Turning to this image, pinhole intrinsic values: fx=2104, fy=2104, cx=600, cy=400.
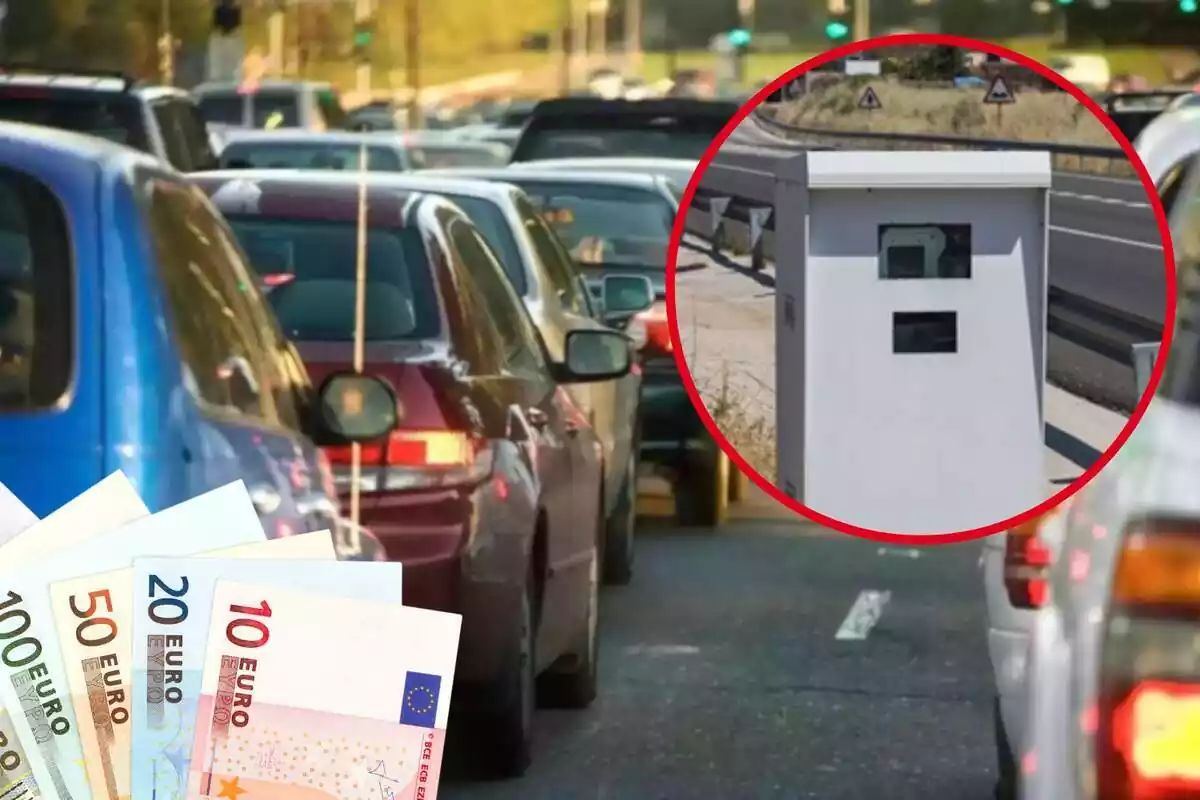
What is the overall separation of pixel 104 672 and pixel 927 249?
123 centimetres

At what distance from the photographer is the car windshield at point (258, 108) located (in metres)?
2.79

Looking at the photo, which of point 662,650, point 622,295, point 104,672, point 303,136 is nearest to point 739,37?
point 622,295

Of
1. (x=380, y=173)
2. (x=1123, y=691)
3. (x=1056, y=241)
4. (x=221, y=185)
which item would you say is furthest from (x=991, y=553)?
(x=221, y=185)

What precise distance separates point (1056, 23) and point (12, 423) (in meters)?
1.38

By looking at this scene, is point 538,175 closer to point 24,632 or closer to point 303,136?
point 303,136

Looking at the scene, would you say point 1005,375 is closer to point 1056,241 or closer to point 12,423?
point 1056,241

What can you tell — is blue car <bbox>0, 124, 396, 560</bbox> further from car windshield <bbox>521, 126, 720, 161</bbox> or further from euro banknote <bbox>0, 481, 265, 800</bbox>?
car windshield <bbox>521, 126, 720, 161</bbox>

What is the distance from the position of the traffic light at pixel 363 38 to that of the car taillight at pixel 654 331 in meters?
0.50

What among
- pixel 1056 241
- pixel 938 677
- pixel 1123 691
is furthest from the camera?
pixel 938 677

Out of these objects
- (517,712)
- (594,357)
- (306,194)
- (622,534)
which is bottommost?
(517,712)

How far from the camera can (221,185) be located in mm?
2785

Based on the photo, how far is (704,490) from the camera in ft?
9.27

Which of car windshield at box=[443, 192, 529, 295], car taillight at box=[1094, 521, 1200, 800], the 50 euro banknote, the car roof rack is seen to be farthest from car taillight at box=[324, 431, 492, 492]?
car taillight at box=[1094, 521, 1200, 800]

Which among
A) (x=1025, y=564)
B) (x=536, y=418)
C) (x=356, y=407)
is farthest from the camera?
(x=536, y=418)
